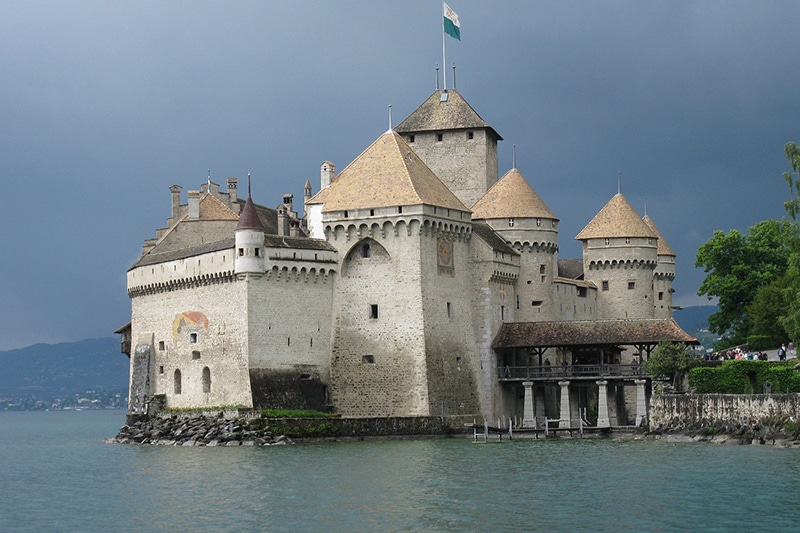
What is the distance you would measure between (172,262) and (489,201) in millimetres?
15864

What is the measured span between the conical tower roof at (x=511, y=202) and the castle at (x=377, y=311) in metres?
0.08

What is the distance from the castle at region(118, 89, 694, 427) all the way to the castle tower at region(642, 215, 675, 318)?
1320cm

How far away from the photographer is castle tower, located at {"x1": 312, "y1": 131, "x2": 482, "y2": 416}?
60125 millimetres

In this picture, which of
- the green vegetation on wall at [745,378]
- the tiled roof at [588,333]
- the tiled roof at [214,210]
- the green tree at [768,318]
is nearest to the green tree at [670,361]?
the green vegetation on wall at [745,378]

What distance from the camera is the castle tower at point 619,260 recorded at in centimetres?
7581

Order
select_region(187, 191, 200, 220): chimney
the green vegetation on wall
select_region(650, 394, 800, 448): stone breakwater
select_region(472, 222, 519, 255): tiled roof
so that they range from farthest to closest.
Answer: select_region(187, 191, 200, 220): chimney < select_region(472, 222, 519, 255): tiled roof < the green vegetation on wall < select_region(650, 394, 800, 448): stone breakwater

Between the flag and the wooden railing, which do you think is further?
the flag

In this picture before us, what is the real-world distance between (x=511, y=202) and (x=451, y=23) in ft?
36.1

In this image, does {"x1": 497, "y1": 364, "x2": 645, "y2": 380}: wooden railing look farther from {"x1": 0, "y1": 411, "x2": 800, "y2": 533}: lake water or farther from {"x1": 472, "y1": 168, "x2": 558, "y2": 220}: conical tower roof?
Result: {"x1": 472, "y1": 168, "x2": 558, "y2": 220}: conical tower roof

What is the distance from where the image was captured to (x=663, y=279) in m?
83.0

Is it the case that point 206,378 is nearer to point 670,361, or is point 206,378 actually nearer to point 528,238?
point 528,238

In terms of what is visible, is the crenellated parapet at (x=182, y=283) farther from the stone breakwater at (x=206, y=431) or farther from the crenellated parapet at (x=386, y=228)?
the stone breakwater at (x=206, y=431)

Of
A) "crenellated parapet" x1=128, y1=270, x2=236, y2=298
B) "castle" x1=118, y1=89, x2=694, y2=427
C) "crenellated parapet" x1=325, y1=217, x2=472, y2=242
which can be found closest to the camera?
"castle" x1=118, y1=89, x2=694, y2=427

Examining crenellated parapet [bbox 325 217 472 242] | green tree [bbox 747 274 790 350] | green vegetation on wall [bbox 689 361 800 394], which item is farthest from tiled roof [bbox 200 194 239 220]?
green tree [bbox 747 274 790 350]
